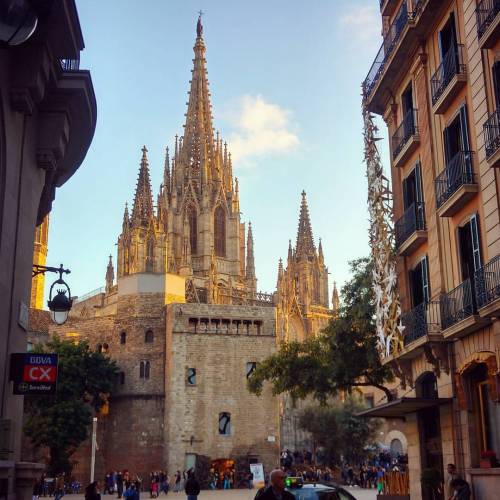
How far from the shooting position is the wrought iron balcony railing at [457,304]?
1545cm

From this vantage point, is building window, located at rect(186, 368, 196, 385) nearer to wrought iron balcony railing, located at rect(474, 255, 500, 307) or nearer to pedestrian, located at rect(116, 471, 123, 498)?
pedestrian, located at rect(116, 471, 123, 498)

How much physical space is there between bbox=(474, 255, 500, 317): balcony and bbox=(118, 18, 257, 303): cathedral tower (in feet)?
235

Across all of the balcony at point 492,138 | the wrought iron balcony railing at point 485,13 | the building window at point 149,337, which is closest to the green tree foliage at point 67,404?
the building window at point 149,337

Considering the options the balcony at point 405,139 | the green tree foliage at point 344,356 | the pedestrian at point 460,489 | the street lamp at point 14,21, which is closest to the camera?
the street lamp at point 14,21

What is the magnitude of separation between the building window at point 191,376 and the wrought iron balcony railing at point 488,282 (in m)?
34.7

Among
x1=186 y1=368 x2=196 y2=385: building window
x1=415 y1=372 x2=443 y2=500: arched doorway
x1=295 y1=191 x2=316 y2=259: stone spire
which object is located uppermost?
x1=295 y1=191 x2=316 y2=259: stone spire

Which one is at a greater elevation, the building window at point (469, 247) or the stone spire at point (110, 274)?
the stone spire at point (110, 274)

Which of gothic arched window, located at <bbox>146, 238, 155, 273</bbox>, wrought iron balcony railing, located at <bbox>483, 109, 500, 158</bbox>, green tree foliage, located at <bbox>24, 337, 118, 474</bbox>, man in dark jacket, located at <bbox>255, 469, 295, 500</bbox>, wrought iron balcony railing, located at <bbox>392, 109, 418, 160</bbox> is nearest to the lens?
man in dark jacket, located at <bbox>255, 469, 295, 500</bbox>

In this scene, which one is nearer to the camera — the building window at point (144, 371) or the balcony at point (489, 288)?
the balcony at point (489, 288)

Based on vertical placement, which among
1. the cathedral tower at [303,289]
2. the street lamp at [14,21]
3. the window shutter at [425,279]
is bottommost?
the street lamp at [14,21]

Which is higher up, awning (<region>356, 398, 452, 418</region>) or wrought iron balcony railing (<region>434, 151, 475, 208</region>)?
wrought iron balcony railing (<region>434, 151, 475, 208</region>)

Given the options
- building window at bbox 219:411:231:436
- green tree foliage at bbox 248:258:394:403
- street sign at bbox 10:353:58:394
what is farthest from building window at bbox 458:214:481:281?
building window at bbox 219:411:231:436

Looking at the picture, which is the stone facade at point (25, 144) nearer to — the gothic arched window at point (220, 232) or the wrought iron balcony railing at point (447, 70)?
the wrought iron balcony railing at point (447, 70)

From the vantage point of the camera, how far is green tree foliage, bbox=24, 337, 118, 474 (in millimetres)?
41969
